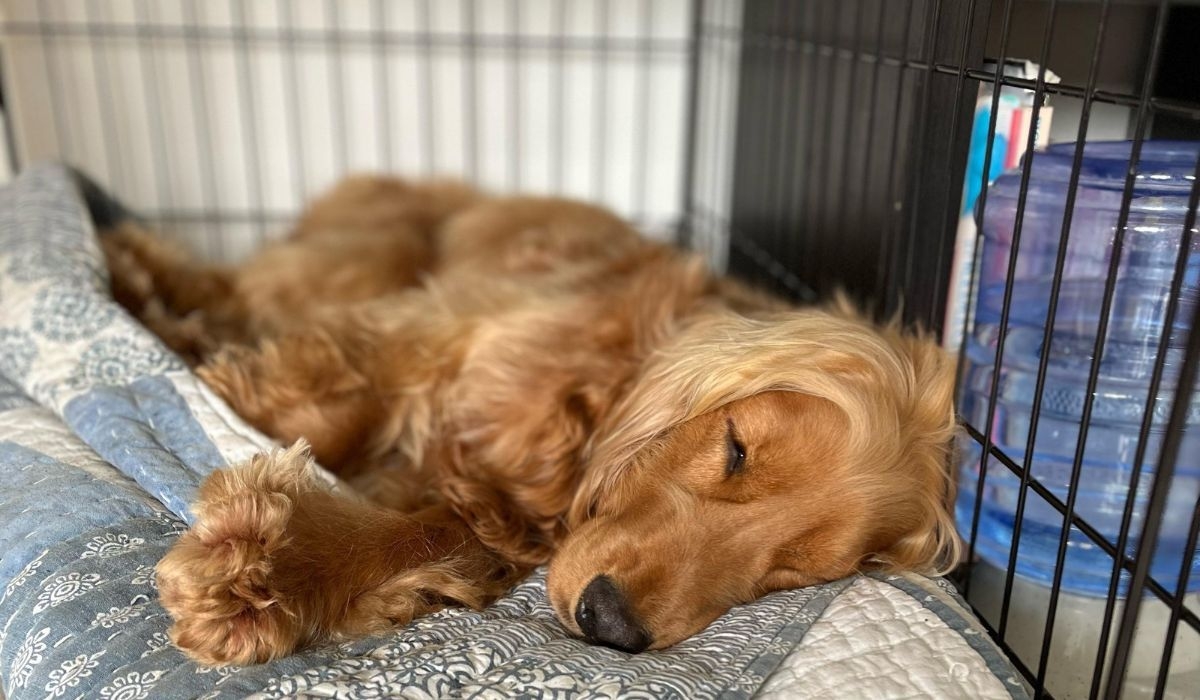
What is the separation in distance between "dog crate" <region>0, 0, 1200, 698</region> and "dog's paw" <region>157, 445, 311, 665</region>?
2.96 ft

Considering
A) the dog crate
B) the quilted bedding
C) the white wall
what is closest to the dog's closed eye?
the quilted bedding

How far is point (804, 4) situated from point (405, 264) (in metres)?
1.10

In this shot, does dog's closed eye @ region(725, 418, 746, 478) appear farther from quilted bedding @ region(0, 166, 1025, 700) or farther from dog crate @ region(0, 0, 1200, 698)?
dog crate @ region(0, 0, 1200, 698)

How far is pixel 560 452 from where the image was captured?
1522 millimetres

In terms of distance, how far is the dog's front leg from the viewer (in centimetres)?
108

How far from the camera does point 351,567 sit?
124cm

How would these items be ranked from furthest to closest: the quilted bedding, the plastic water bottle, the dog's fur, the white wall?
1. the white wall
2. the plastic water bottle
3. the dog's fur
4. the quilted bedding

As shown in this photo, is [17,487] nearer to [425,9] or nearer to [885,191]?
[885,191]

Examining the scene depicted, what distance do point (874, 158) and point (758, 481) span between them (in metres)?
0.86

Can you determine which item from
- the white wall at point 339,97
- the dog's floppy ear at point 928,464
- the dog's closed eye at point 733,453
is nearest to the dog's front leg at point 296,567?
the dog's closed eye at point 733,453

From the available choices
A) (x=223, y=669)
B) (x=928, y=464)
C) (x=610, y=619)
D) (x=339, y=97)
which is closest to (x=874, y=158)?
(x=928, y=464)

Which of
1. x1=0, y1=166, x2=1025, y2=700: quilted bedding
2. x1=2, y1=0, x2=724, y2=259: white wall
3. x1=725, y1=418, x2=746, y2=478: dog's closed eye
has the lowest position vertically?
x1=0, y1=166, x2=1025, y2=700: quilted bedding

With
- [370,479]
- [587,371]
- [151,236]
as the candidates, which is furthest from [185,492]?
[151,236]

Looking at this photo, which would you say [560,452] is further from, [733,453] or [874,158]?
[874,158]
